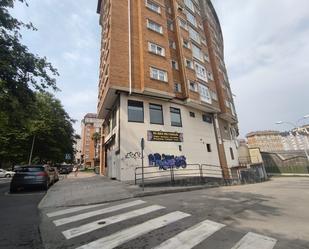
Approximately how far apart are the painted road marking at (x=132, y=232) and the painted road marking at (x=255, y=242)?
1.88 metres

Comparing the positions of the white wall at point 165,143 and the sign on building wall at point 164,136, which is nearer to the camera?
the white wall at point 165,143

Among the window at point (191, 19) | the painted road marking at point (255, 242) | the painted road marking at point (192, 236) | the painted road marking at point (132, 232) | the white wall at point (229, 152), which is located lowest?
the painted road marking at point (255, 242)

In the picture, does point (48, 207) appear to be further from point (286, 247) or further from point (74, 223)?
point (286, 247)

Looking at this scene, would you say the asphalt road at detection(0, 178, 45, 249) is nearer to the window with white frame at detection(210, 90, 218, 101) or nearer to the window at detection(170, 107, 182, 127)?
the window at detection(170, 107, 182, 127)

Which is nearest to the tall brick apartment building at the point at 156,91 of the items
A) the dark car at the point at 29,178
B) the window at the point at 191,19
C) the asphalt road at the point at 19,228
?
the window at the point at 191,19

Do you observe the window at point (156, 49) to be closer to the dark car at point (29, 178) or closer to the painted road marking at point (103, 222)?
the dark car at point (29, 178)

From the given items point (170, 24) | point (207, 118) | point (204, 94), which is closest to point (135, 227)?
point (204, 94)

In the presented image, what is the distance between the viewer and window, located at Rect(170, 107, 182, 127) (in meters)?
20.7

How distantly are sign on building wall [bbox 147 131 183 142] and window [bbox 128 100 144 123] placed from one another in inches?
57.6

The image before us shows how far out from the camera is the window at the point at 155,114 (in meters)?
19.2

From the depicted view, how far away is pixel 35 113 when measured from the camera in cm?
1480

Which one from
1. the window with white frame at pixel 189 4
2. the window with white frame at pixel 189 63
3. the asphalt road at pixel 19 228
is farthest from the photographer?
the window with white frame at pixel 189 4

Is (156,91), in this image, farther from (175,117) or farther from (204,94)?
A: (204,94)

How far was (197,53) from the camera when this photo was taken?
27.0 m
